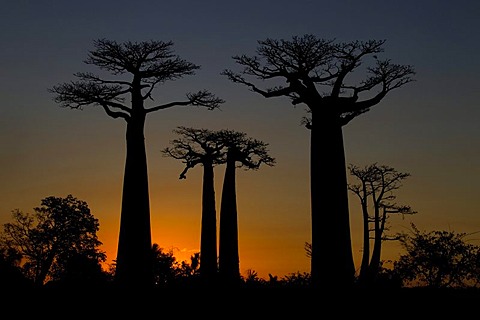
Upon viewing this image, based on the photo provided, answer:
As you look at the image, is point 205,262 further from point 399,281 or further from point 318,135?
point 318,135

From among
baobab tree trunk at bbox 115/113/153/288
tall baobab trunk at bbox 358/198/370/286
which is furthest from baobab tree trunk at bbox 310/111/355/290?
tall baobab trunk at bbox 358/198/370/286

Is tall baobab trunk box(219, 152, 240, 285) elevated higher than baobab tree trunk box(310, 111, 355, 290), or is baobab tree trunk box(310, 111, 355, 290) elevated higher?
tall baobab trunk box(219, 152, 240, 285)

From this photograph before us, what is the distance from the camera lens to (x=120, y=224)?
19625 millimetres

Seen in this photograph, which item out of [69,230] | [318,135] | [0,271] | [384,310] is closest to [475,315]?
[384,310]

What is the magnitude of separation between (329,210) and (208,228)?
1284 cm

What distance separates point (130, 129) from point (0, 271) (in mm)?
7817

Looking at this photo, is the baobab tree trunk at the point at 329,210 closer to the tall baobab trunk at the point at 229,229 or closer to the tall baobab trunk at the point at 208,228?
the tall baobab trunk at the point at 229,229

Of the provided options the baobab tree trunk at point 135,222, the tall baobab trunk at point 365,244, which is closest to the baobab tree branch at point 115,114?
the baobab tree trunk at point 135,222

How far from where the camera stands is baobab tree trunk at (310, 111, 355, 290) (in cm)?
1588

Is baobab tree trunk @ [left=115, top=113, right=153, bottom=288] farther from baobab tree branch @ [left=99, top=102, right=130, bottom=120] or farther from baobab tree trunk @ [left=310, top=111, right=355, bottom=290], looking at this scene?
baobab tree trunk @ [left=310, top=111, right=355, bottom=290]

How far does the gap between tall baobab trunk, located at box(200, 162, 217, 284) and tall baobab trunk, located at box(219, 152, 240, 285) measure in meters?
0.47

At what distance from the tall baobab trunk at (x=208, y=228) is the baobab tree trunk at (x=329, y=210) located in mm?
11400

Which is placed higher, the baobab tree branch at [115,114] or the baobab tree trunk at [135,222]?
the baobab tree branch at [115,114]

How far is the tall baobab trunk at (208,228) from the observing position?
27873 mm
